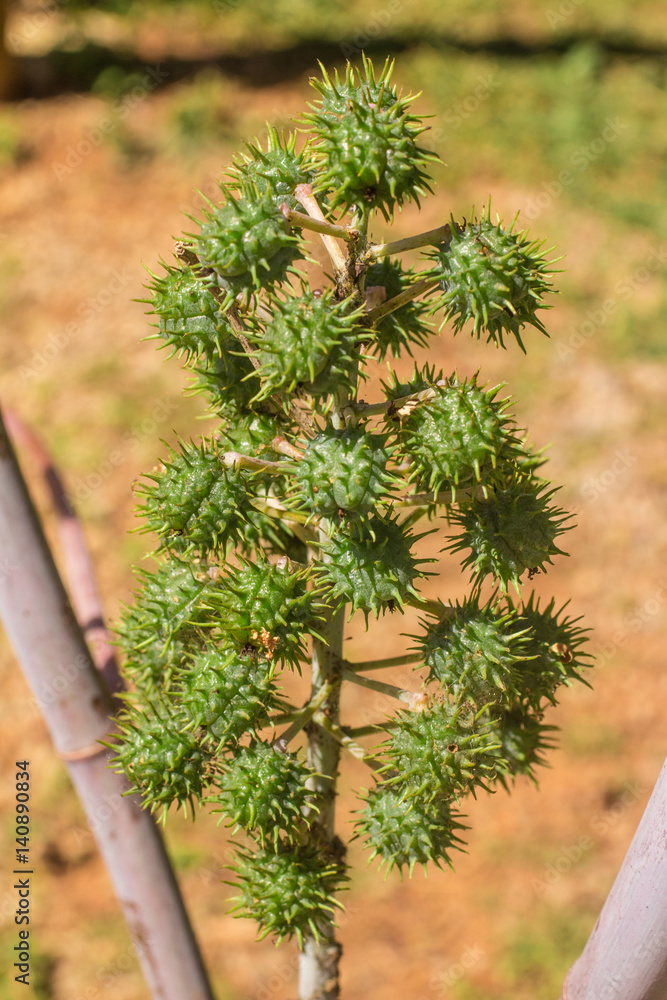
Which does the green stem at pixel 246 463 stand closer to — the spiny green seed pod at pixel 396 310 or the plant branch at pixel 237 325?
the plant branch at pixel 237 325

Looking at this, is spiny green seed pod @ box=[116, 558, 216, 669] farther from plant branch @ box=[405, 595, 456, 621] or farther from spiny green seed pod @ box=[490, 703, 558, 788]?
spiny green seed pod @ box=[490, 703, 558, 788]

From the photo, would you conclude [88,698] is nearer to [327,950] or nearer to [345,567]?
[327,950]

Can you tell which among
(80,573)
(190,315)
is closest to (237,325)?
(190,315)

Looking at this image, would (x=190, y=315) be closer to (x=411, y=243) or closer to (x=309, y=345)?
(x=309, y=345)

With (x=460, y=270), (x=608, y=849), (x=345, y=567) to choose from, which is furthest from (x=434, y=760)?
(x=608, y=849)

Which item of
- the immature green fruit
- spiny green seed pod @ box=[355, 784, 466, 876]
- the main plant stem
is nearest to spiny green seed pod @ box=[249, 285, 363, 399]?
the main plant stem

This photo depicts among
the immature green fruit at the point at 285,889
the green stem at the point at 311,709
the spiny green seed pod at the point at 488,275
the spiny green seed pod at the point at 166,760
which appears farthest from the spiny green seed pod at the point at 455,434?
the immature green fruit at the point at 285,889

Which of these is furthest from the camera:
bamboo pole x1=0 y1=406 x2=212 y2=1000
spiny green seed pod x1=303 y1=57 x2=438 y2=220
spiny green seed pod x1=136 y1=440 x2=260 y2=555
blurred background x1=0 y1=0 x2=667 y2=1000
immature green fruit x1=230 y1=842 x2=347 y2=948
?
blurred background x1=0 y1=0 x2=667 y2=1000
